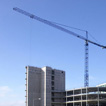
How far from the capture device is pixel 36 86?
16225 centimetres

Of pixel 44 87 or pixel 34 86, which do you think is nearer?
pixel 44 87

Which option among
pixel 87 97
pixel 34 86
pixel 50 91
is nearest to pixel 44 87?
pixel 50 91

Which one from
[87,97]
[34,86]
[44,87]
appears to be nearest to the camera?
[87,97]

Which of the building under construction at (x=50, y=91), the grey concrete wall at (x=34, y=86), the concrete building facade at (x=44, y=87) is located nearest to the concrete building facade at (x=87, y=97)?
the building under construction at (x=50, y=91)

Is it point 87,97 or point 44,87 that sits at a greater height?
point 44,87

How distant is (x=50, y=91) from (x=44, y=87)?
14.8 ft

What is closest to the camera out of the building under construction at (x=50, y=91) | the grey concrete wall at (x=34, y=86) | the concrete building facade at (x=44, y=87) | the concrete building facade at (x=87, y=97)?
the concrete building facade at (x=87, y=97)

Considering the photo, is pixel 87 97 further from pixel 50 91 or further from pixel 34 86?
pixel 34 86

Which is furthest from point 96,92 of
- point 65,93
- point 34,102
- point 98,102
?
point 34,102

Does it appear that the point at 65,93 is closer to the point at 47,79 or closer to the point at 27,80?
the point at 47,79

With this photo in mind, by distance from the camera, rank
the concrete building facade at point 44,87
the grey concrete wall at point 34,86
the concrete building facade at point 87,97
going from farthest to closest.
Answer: the concrete building facade at point 44,87, the grey concrete wall at point 34,86, the concrete building facade at point 87,97

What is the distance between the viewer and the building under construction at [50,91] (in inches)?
6097

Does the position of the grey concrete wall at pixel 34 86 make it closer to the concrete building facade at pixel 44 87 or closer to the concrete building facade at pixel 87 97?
the concrete building facade at pixel 44 87

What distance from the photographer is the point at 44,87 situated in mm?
160250
